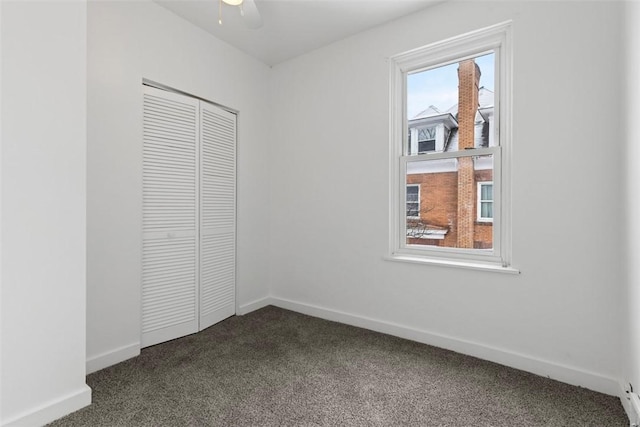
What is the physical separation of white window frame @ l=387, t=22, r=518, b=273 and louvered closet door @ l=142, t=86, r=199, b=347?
5.82 ft

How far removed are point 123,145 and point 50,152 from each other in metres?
0.67

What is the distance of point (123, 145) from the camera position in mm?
2252

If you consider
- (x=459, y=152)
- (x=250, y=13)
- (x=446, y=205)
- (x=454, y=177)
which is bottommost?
(x=446, y=205)

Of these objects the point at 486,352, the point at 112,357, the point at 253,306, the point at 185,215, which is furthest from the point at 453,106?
the point at 112,357

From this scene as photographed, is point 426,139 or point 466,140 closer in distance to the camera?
point 466,140

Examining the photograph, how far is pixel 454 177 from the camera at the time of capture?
250cm

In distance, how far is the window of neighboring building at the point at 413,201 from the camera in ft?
8.82

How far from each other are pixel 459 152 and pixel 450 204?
0.42 meters

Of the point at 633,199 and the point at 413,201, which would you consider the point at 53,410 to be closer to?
the point at 413,201

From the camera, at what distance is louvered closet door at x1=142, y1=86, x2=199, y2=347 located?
2.45 meters

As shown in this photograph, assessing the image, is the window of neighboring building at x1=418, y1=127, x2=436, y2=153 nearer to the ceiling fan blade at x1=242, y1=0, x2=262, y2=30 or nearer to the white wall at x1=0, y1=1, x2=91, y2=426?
the ceiling fan blade at x1=242, y1=0, x2=262, y2=30

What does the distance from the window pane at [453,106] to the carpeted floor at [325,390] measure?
167 centimetres

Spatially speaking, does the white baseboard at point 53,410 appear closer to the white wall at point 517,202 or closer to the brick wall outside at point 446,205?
the white wall at point 517,202

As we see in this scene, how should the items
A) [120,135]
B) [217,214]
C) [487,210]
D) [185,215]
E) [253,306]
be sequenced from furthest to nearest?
[253,306] → [217,214] → [185,215] → [487,210] → [120,135]
